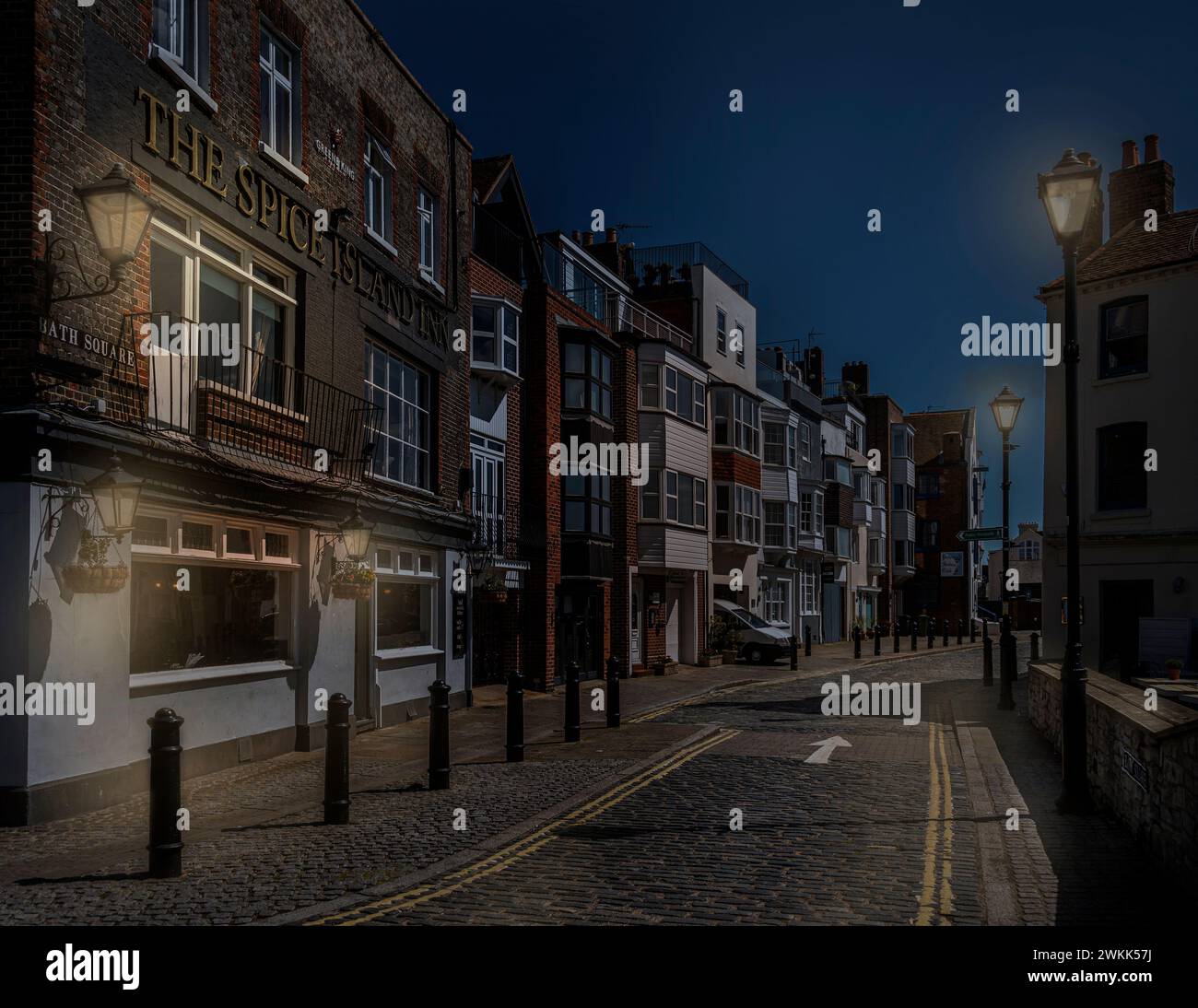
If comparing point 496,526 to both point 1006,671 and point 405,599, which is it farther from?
point 1006,671

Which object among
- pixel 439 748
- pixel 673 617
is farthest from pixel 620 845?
pixel 673 617

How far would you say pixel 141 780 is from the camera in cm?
1098

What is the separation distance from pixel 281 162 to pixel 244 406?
340 centimetres

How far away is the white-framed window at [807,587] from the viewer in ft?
154

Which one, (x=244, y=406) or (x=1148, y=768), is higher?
(x=244, y=406)

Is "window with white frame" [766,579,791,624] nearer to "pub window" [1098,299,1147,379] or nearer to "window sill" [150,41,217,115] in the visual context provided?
"pub window" [1098,299,1147,379]

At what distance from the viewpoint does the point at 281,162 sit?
1438 cm

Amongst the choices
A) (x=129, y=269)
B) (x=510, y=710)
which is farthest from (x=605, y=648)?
(x=129, y=269)

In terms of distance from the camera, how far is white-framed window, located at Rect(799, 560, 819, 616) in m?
46.8

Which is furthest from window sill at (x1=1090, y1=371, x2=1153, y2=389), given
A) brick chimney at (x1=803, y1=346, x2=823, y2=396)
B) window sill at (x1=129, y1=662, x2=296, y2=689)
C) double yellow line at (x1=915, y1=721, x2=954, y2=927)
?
brick chimney at (x1=803, y1=346, x2=823, y2=396)

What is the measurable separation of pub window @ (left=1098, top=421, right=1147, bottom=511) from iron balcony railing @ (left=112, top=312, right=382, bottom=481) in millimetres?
17869
